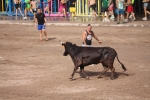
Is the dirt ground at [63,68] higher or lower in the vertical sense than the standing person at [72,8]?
lower

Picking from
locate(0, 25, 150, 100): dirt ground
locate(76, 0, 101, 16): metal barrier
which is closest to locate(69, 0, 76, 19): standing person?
locate(76, 0, 101, 16): metal barrier

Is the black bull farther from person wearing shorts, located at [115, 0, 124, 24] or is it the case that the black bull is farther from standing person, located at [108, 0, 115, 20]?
standing person, located at [108, 0, 115, 20]

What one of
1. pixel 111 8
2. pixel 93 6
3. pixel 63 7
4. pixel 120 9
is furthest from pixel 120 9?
pixel 63 7

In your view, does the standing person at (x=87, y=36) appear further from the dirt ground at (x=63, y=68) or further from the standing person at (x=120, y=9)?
the standing person at (x=120, y=9)

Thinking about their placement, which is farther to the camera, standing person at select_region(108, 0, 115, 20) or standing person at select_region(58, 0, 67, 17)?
standing person at select_region(58, 0, 67, 17)

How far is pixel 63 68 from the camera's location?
59.0 feet

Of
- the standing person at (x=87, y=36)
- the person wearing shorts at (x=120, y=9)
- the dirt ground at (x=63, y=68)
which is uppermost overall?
the person wearing shorts at (x=120, y=9)

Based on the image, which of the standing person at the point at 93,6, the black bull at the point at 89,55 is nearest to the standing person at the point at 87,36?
the black bull at the point at 89,55

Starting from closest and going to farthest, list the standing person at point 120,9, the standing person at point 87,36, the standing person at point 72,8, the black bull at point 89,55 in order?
the black bull at point 89,55
the standing person at point 87,36
the standing person at point 120,9
the standing person at point 72,8

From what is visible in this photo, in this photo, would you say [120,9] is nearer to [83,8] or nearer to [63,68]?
[83,8]

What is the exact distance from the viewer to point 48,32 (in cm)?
2738

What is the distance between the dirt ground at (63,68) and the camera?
1420cm

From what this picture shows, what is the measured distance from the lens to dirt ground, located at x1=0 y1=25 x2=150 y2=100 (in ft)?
46.6

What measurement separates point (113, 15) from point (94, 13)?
1236 millimetres
